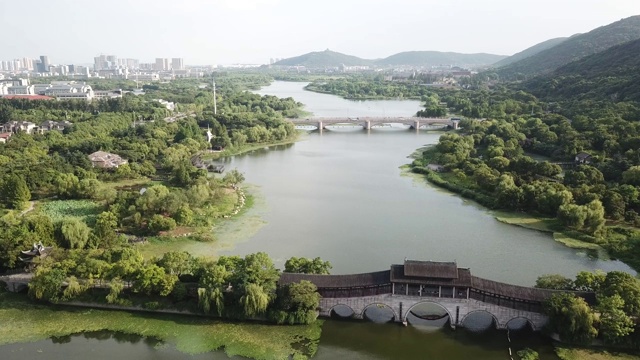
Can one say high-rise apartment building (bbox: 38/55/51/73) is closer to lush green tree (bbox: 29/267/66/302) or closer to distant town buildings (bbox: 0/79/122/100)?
distant town buildings (bbox: 0/79/122/100)

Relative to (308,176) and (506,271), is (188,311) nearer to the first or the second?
(506,271)

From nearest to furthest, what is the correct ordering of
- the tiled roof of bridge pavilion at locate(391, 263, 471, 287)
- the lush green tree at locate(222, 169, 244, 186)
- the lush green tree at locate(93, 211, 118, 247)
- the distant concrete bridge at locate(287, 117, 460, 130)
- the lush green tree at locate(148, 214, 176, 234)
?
the tiled roof of bridge pavilion at locate(391, 263, 471, 287)
the lush green tree at locate(93, 211, 118, 247)
the lush green tree at locate(148, 214, 176, 234)
the lush green tree at locate(222, 169, 244, 186)
the distant concrete bridge at locate(287, 117, 460, 130)

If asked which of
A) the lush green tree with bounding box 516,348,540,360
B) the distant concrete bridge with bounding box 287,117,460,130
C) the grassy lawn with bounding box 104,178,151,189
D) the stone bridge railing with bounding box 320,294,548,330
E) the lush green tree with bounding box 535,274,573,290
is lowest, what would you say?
the lush green tree with bounding box 516,348,540,360

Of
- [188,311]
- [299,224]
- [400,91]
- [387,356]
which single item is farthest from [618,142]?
[400,91]

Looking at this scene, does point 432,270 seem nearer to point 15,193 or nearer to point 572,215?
point 572,215

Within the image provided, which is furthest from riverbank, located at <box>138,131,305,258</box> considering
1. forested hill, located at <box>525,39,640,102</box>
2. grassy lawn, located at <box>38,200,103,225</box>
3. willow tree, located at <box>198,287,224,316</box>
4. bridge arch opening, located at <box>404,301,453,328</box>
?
forested hill, located at <box>525,39,640,102</box>

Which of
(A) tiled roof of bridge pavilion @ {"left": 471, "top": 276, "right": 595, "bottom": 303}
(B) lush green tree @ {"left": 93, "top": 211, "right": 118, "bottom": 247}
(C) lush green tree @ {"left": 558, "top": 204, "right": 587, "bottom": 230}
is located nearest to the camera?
(A) tiled roof of bridge pavilion @ {"left": 471, "top": 276, "right": 595, "bottom": 303}
